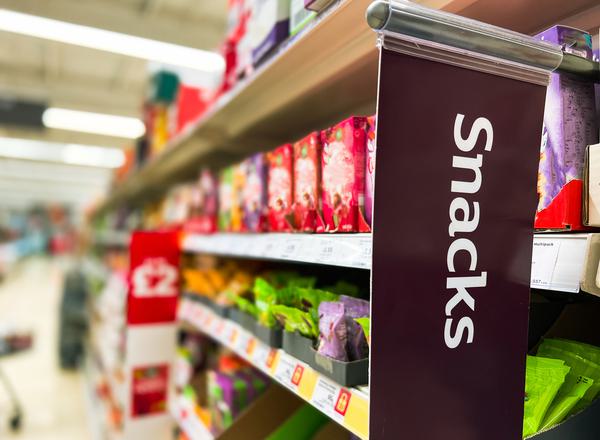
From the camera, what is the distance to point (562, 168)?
30.2 inches

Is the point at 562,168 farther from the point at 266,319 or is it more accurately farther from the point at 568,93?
the point at 266,319

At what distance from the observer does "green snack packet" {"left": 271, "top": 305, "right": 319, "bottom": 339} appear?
3.44ft

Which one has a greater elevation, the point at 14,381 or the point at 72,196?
the point at 72,196

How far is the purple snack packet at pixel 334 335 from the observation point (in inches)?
35.7

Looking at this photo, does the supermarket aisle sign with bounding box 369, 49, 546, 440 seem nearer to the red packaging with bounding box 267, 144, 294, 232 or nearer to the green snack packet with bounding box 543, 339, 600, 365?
Answer: the green snack packet with bounding box 543, 339, 600, 365

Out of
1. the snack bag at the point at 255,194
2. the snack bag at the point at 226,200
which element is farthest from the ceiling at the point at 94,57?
the snack bag at the point at 255,194

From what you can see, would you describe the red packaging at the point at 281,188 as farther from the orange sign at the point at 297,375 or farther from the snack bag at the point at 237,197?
the orange sign at the point at 297,375

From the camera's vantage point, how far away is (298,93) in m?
1.48

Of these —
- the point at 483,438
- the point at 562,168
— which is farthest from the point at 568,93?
the point at 483,438

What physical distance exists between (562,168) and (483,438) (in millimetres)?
456

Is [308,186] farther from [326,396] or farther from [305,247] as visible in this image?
[326,396]

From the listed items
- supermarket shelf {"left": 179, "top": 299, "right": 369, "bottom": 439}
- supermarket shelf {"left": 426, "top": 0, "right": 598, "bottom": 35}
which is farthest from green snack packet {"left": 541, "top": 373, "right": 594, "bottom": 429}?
supermarket shelf {"left": 426, "top": 0, "right": 598, "bottom": 35}

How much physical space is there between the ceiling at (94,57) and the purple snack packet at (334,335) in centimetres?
389

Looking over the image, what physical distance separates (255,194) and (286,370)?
650mm
